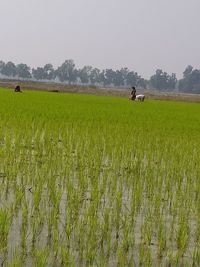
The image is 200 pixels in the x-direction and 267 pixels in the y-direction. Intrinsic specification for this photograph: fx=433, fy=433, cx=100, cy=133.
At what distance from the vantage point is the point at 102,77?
12988 centimetres

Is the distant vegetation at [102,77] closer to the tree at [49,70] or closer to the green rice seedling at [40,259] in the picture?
the tree at [49,70]

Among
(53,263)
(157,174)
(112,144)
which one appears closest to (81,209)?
(53,263)

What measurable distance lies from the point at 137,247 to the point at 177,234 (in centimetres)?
44

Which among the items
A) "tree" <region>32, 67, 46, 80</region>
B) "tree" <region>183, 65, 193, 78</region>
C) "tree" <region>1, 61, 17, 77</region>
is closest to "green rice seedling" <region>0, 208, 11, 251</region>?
Answer: "tree" <region>32, 67, 46, 80</region>

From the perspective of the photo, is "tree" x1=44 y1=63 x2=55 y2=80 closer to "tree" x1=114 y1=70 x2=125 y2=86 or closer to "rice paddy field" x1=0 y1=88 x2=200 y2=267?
"tree" x1=114 y1=70 x2=125 y2=86

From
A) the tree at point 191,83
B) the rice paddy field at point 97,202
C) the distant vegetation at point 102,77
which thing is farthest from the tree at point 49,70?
the rice paddy field at point 97,202

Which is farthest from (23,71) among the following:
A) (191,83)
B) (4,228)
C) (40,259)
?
(40,259)

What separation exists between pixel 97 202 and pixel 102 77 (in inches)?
5004

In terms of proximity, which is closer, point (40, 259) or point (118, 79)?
point (40, 259)

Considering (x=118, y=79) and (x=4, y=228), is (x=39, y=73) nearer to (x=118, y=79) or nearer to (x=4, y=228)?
(x=118, y=79)

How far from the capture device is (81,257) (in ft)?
9.27

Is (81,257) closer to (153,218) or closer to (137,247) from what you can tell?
(137,247)

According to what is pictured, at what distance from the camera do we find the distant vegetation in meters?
125

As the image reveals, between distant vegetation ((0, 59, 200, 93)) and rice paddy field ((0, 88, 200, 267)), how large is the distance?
383 feet
